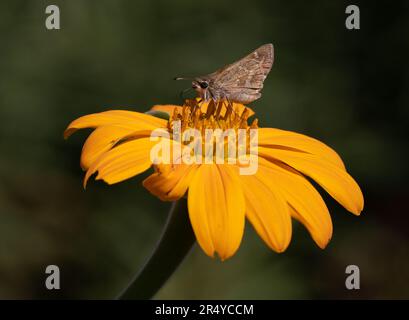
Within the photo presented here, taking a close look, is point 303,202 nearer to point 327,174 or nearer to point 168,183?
point 327,174

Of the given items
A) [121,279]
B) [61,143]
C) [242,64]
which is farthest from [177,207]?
[61,143]

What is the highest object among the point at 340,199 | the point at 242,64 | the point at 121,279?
the point at 242,64

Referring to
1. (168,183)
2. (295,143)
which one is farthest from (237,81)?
(168,183)

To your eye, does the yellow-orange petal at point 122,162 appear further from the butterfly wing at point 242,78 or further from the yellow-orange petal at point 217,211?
the butterfly wing at point 242,78

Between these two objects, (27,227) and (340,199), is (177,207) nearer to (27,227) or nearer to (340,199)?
(340,199)

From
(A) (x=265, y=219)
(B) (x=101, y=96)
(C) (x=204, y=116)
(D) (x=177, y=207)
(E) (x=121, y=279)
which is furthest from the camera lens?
(B) (x=101, y=96)

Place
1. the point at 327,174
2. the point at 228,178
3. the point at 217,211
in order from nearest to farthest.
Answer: the point at 217,211 < the point at 228,178 < the point at 327,174

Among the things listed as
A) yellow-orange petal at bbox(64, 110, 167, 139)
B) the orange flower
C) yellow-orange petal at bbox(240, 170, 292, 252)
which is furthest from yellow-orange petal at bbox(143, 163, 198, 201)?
yellow-orange petal at bbox(64, 110, 167, 139)
